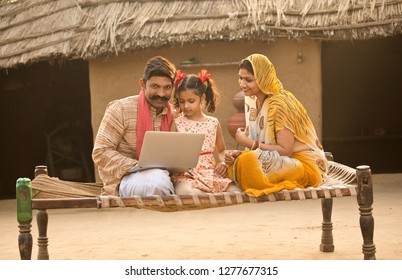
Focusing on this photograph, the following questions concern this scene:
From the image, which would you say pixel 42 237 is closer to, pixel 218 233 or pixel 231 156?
pixel 231 156

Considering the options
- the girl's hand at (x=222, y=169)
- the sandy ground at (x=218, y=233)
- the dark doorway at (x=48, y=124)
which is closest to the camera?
the girl's hand at (x=222, y=169)

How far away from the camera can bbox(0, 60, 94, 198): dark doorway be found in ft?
43.2

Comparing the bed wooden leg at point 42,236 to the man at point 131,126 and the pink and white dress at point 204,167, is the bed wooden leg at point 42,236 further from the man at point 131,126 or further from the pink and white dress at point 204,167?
the pink and white dress at point 204,167

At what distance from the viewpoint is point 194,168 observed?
5734 millimetres

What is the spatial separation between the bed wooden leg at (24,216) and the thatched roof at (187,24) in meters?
4.80

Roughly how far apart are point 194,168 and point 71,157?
311 inches

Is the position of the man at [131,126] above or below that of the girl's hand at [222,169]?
above

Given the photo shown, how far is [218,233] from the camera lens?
24.3 ft

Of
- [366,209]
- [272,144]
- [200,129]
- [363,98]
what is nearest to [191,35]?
[200,129]

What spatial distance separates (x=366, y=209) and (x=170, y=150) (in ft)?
4.13

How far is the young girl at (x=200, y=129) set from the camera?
5.57 metres

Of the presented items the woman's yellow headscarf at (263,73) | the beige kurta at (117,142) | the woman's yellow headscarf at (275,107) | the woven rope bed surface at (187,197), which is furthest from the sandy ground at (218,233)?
the woman's yellow headscarf at (263,73)

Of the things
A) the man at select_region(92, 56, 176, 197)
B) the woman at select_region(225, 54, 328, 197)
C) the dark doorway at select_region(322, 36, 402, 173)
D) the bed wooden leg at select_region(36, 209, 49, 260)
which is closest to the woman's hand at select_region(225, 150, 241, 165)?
the woman at select_region(225, 54, 328, 197)
